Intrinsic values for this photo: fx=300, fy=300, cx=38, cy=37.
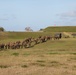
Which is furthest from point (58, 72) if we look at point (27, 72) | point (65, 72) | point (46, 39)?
point (46, 39)

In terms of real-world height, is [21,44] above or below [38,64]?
Answer: above

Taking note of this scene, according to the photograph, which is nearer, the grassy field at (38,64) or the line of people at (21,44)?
the grassy field at (38,64)

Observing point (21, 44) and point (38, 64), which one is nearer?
point (38, 64)

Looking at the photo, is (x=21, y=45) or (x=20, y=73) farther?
(x=21, y=45)

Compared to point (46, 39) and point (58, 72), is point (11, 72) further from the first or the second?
point (46, 39)

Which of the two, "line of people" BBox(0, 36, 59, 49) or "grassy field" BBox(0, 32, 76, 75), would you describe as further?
"line of people" BBox(0, 36, 59, 49)

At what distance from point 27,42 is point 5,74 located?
3699 centimetres

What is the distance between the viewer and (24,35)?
93000 millimetres

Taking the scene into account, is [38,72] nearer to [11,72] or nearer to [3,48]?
[11,72]

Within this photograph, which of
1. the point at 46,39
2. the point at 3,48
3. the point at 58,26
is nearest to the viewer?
the point at 3,48

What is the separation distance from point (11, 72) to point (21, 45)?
1328 inches

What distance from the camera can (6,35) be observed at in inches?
3494

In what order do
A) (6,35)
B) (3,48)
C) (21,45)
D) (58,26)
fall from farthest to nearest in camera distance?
(58,26)
(6,35)
(21,45)
(3,48)

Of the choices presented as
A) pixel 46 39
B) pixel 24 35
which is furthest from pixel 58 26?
pixel 46 39
